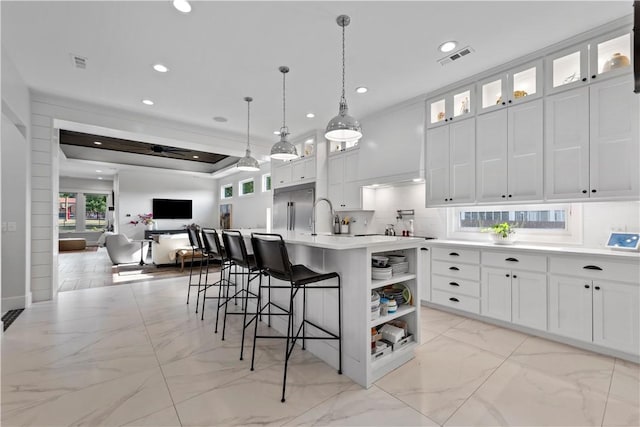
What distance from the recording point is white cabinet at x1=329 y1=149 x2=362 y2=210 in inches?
185

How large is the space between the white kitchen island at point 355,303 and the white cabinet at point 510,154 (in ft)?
4.81

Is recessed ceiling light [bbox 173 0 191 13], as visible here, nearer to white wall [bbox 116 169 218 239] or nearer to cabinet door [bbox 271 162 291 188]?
cabinet door [bbox 271 162 291 188]

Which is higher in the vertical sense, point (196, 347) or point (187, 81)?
point (187, 81)

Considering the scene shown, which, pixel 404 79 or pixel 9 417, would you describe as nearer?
pixel 9 417

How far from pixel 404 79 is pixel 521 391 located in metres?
3.20

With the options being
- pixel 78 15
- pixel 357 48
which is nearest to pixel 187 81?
pixel 78 15

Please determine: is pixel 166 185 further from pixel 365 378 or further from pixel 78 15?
pixel 365 378

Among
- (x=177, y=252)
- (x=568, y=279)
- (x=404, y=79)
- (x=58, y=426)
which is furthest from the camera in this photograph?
(x=177, y=252)

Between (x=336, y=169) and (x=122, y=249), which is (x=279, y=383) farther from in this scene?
(x=122, y=249)

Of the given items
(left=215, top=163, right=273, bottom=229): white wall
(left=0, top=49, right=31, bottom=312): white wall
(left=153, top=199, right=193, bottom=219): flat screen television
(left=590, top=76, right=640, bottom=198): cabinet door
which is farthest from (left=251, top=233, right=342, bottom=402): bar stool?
(left=153, top=199, right=193, bottom=219): flat screen television

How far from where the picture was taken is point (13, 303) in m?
3.57

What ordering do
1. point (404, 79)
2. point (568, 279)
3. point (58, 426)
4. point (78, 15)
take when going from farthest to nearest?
1. point (404, 79)
2. point (568, 279)
3. point (78, 15)
4. point (58, 426)

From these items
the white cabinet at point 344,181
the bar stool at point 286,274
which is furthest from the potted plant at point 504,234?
the bar stool at point 286,274

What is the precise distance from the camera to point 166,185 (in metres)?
10.3
